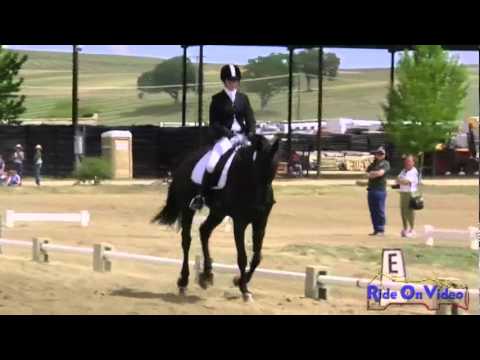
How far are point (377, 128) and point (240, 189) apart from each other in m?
27.7

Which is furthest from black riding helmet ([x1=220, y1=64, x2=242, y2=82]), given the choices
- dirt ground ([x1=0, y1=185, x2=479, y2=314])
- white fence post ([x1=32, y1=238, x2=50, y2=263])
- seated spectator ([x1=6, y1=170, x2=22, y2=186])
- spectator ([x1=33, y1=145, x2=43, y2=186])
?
seated spectator ([x1=6, y1=170, x2=22, y2=186])

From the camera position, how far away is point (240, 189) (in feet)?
25.9

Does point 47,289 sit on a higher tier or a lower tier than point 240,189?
lower

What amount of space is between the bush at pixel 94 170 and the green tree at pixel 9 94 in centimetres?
259

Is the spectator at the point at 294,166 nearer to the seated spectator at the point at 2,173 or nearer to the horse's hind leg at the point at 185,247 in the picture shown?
the seated spectator at the point at 2,173

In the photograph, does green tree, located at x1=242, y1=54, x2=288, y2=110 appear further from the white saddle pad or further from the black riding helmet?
the black riding helmet

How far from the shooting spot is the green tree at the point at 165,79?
17453 millimetres

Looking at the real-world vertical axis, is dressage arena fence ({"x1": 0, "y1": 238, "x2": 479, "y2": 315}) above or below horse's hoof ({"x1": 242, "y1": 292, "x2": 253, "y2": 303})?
above

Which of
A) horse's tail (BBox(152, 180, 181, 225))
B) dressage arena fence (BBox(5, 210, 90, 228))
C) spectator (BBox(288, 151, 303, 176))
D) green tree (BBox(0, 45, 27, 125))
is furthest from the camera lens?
spectator (BBox(288, 151, 303, 176))

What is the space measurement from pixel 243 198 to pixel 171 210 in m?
1.36

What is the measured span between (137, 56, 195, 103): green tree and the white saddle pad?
342 inches

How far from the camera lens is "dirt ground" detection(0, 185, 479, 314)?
25.9ft
